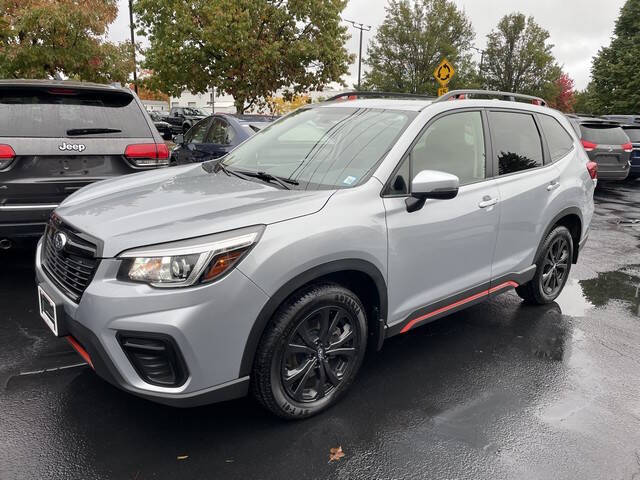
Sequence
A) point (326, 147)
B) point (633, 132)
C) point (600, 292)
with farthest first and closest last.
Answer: point (633, 132) < point (600, 292) < point (326, 147)

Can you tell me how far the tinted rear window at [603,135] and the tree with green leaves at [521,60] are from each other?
1128 inches

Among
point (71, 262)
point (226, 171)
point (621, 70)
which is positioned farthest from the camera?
point (621, 70)

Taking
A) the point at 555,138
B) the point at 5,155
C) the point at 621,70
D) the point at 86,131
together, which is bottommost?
the point at 5,155

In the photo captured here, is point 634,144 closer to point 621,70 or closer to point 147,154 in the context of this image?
point 147,154

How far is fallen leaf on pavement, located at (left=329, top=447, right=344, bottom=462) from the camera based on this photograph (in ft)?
8.35

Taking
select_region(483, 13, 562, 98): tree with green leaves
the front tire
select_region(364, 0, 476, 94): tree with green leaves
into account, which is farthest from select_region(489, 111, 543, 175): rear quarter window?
select_region(483, 13, 562, 98): tree with green leaves

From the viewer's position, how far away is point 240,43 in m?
16.6

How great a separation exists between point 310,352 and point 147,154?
2861 mm

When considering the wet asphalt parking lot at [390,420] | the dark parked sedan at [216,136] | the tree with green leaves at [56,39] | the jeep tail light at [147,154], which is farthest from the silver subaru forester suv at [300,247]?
the tree with green leaves at [56,39]

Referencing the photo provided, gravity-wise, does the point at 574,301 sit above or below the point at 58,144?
below

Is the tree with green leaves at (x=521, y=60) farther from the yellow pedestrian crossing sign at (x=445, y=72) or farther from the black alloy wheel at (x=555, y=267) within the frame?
the black alloy wheel at (x=555, y=267)

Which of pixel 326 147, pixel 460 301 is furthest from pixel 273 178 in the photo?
pixel 460 301

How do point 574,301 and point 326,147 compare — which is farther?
point 574,301

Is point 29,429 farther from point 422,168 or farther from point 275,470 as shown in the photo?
point 422,168
